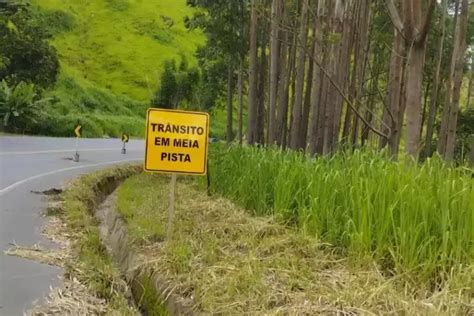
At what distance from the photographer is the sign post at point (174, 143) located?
5781 mm

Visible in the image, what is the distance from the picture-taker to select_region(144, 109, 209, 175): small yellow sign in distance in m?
5.79

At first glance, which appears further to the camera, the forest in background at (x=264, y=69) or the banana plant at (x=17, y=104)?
the banana plant at (x=17, y=104)

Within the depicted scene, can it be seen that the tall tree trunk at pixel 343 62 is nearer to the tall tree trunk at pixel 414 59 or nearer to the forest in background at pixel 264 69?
the forest in background at pixel 264 69

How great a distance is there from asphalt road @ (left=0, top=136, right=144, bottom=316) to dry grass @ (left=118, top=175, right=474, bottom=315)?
3.37 ft

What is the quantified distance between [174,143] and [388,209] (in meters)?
2.44

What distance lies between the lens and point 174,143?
19.3 feet

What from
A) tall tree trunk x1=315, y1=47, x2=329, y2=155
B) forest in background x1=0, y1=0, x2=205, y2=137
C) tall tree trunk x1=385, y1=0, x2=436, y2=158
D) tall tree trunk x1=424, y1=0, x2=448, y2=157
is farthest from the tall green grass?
forest in background x1=0, y1=0, x2=205, y2=137

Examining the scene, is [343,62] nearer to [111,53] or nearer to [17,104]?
[17,104]

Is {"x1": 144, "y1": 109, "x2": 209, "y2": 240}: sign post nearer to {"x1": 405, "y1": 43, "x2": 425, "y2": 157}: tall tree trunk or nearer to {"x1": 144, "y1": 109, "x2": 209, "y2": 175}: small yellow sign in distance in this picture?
{"x1": 144, "y1": 109, "x2": 209, "y2": 175}: small yellow sign in distance

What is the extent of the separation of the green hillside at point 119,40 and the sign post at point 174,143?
39690 mm

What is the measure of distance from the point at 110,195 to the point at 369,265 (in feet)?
28.4

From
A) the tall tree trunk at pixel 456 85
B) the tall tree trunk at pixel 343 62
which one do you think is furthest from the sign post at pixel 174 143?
the tall tree trunk at pixel 456 85

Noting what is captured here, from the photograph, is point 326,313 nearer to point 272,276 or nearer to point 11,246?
point 272,276

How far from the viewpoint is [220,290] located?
4172mm
